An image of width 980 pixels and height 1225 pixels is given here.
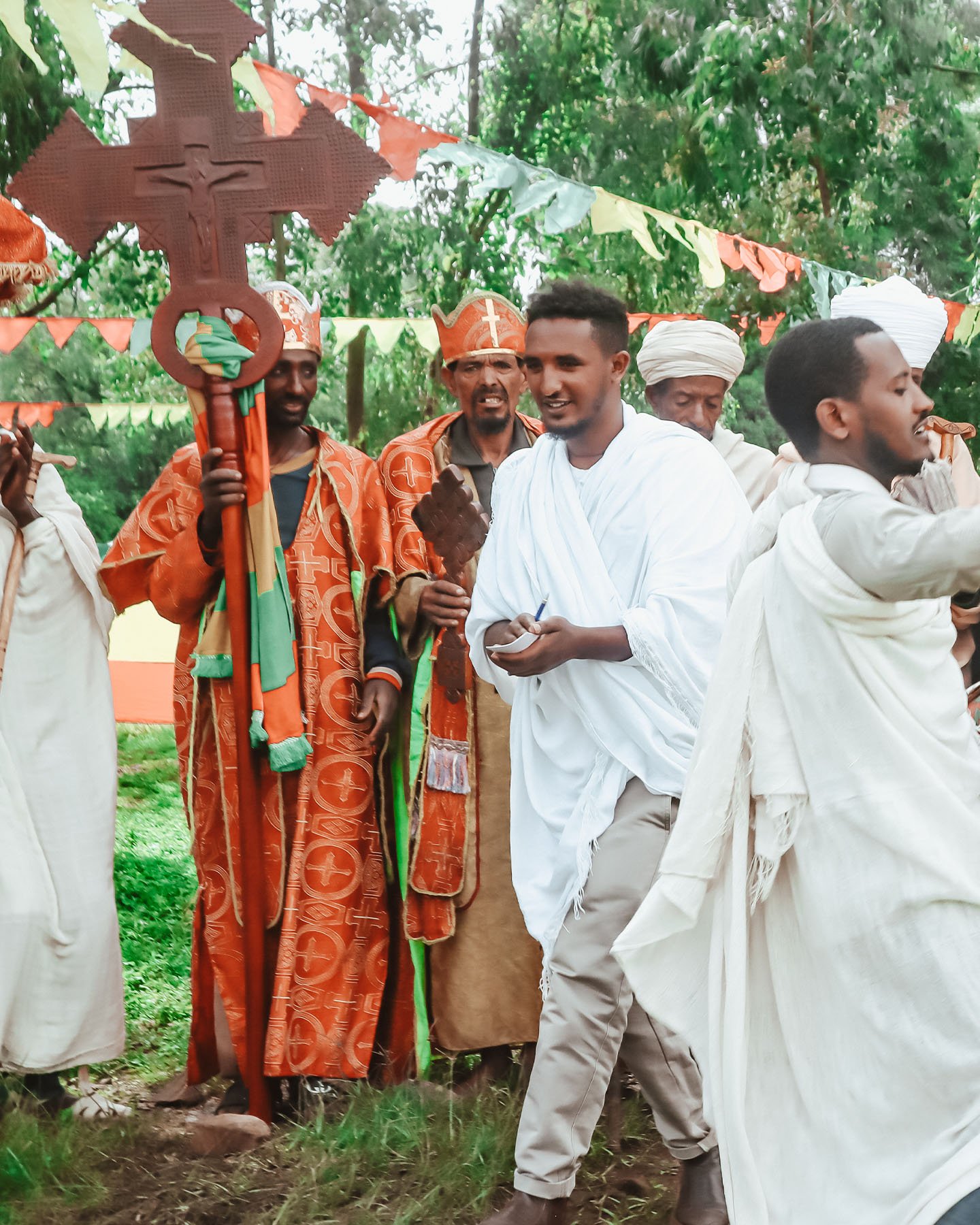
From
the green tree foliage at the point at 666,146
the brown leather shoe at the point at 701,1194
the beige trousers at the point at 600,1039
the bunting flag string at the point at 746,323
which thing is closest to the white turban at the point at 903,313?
the beige trousers at the point at 600,1039

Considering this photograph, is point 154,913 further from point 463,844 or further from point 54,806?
point 463,844

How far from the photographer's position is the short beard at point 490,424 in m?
5.29

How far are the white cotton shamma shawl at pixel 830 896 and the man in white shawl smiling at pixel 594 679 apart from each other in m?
0.52

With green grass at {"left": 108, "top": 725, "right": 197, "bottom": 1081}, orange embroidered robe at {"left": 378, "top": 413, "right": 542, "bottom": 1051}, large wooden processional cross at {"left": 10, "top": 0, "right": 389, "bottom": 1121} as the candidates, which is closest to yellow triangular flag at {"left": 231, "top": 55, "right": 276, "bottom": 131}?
large wooden processional cross at {"left": 10, "top": 0, "right": 389, "bottom": 1121}

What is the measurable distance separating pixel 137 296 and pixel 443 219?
2535mm

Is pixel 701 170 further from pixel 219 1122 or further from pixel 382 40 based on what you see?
pixel 219 1122

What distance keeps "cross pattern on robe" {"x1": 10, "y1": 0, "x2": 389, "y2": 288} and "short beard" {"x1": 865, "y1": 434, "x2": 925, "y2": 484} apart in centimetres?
204

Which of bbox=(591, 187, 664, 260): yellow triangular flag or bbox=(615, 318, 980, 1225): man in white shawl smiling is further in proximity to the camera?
bbox=(591, 187, 664, 260): yellow triangular flag

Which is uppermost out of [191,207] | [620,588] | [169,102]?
[169,102]

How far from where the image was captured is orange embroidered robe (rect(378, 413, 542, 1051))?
16.3 ft

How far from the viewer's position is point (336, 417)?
1861cm

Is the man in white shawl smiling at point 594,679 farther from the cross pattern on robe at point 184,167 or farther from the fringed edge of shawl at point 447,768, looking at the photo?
the cross pattern on robe at point 184,167

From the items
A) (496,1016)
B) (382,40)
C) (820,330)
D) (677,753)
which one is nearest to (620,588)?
(677,753)

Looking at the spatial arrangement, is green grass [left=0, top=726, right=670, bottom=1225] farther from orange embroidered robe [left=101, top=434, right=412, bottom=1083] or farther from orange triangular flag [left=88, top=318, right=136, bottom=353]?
orange triangular flag [left=88, top=318, right=136, bottom=353]
